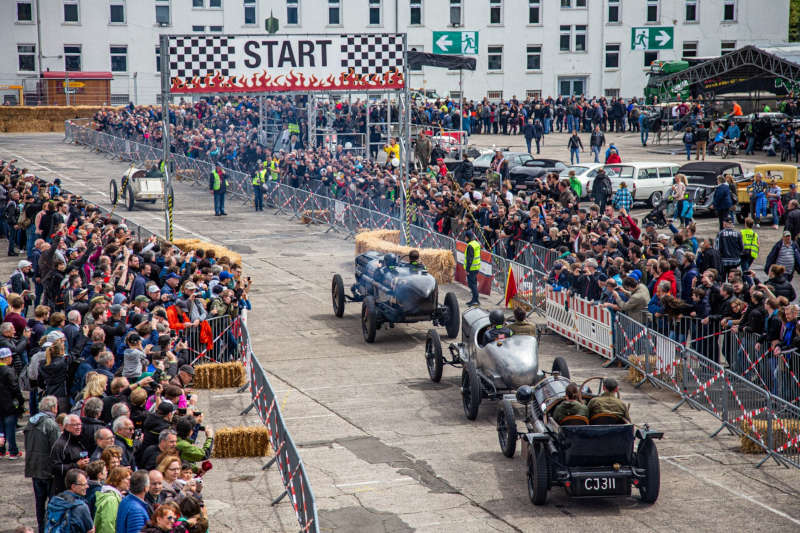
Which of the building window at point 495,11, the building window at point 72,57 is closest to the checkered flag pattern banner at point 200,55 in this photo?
the building window at point 72,57

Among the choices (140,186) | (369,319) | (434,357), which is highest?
(140,186)

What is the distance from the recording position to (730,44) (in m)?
66.5

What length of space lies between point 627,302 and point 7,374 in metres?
10.1

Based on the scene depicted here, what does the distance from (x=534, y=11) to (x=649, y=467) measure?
56822mm

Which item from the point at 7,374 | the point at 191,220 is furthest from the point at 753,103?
the point at 7,374

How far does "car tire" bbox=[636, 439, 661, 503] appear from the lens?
38.7 feet

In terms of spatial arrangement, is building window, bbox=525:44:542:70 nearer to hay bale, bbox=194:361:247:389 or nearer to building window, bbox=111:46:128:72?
building window, bbox=111:46:128:72

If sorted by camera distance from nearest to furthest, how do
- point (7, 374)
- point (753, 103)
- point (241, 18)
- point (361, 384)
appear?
point (7, 374)
point (361, 384)
point (753, 103)
point (241, 18)

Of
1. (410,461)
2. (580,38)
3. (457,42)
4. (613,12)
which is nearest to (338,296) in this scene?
(410,461)

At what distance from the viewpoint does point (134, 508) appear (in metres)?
8.71

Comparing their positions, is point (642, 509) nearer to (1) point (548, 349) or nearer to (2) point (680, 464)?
(2) point (680, 464)

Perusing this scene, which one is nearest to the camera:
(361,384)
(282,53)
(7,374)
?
(7,374)

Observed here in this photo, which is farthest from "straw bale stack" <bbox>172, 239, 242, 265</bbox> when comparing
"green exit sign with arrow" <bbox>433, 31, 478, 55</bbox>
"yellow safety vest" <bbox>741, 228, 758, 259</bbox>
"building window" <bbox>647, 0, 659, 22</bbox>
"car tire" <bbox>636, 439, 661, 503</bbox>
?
"building window" <bbox>647, 0, 659, 22</bbox>

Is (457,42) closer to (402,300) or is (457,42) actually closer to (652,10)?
(652,10)
